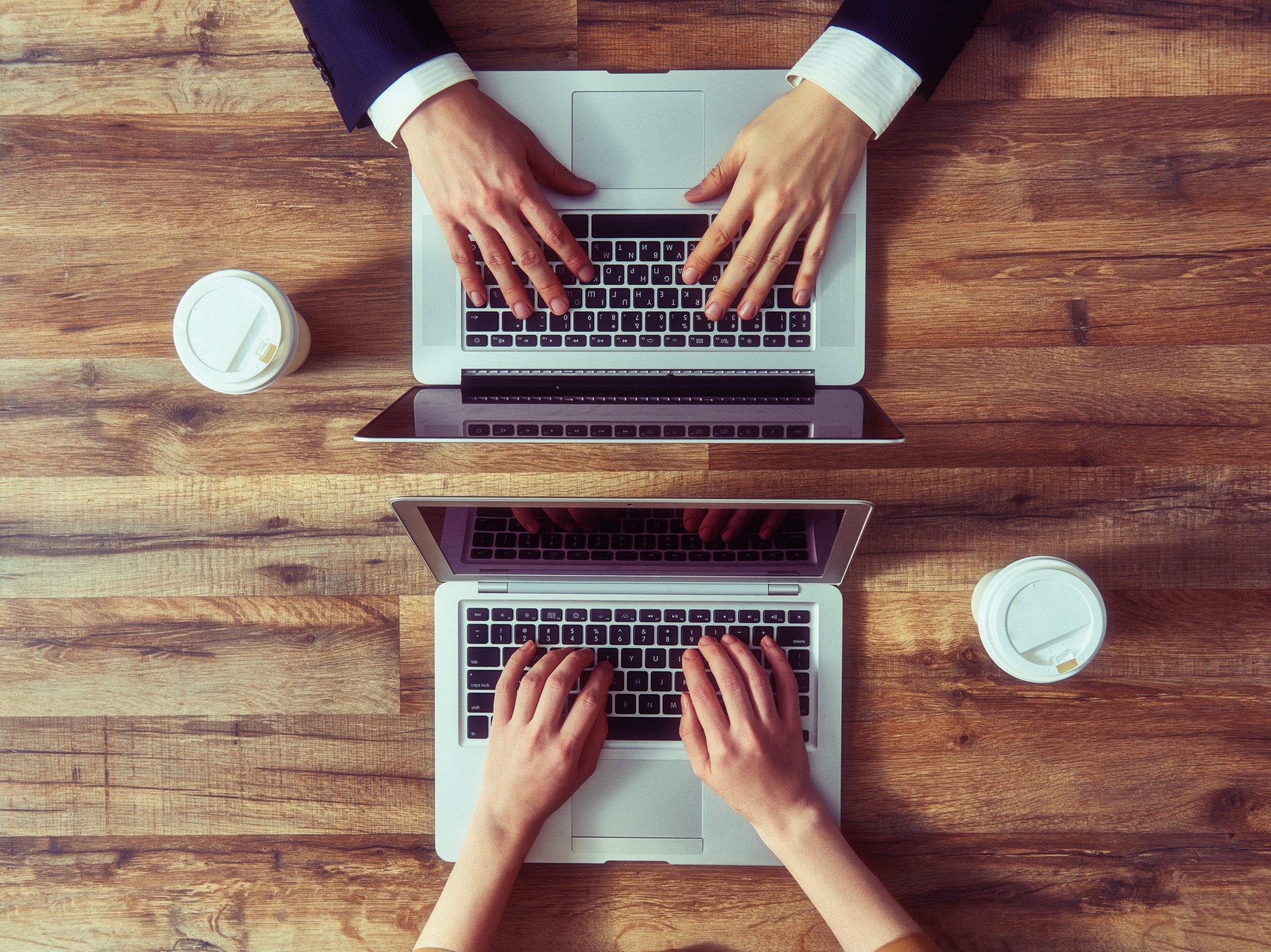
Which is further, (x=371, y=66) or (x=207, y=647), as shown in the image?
(x=207, y=647)

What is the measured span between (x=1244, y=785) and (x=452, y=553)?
39.4 inches

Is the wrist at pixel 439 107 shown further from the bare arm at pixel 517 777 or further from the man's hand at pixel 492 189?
the bare arm at pixel 517 777

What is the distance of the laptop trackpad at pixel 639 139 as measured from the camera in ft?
2.96

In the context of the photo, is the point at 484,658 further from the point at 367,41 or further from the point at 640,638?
the point at 367,41

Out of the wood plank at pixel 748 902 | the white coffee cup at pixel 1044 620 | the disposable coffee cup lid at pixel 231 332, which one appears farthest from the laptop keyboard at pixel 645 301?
the wood plank at pixel 748 902

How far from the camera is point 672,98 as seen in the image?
2.97ft

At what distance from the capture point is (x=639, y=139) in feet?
2.96

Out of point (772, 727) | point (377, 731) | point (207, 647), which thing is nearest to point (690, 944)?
point (772, 727)

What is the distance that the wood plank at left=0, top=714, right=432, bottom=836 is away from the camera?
3.24 ft

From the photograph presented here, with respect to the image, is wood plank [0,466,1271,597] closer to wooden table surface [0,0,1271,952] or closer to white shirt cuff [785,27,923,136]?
wooden table surface [0,0,1271,952]

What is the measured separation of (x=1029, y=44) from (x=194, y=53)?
100cm

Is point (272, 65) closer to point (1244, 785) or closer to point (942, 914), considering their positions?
point (942, 914)

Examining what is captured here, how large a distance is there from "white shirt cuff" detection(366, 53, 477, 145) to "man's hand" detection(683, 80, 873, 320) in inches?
11.4

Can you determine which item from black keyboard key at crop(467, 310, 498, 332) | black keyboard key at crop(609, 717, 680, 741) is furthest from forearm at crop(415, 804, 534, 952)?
black keyboard key at crop(467, 310, 498, 332)
